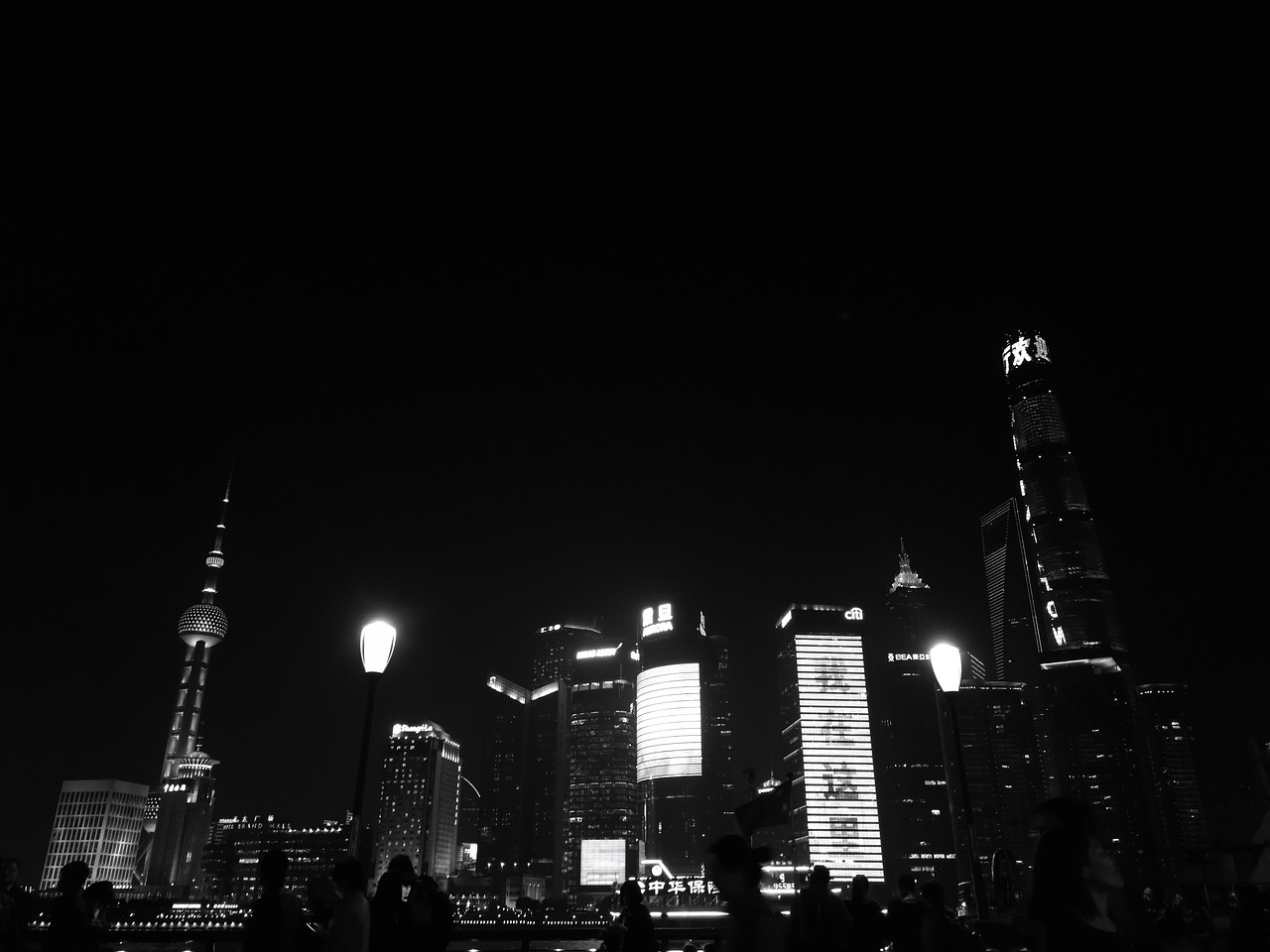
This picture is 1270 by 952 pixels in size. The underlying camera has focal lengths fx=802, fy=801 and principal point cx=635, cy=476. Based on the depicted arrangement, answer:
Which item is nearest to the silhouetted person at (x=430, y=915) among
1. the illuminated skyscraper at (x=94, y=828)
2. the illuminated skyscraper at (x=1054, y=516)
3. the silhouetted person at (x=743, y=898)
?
the silhouetted person at (x=743, y=898)

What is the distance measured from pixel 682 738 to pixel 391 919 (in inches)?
7097

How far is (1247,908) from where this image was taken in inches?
293

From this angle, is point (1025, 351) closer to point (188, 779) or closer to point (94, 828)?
point (188, 779)

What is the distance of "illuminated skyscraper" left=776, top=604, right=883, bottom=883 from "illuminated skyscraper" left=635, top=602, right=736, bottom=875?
15898 mm

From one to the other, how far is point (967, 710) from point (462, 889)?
425 ft

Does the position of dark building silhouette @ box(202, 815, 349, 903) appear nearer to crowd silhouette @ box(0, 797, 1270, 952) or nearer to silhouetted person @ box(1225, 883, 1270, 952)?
crowd silhouette @ box(0, 797, 1270, 952)

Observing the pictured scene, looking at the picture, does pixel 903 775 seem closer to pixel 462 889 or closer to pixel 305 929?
pixel 462 889

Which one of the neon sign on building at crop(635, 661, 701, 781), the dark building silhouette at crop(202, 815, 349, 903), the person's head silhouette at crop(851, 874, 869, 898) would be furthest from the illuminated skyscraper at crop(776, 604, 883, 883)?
the person's head silhouette at crop(851, 874, 869, 898)

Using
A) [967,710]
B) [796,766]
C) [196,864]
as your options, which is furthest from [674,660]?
[196,864]

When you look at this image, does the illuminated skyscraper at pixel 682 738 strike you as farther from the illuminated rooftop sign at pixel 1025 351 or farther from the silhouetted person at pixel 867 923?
the silhouetted person at pixel 867 923

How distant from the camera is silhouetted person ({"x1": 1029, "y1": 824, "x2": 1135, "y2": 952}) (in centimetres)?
328

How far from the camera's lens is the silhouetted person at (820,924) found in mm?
7039

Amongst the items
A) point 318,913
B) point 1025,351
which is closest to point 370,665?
point 318,913

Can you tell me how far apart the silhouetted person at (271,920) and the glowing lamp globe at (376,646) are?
521 cm
